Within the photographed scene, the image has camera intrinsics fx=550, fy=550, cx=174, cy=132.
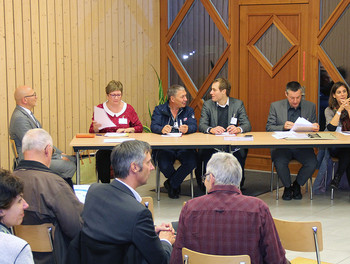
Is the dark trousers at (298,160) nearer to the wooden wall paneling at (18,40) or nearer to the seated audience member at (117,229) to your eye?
the wooden wall paneling at (18,40)

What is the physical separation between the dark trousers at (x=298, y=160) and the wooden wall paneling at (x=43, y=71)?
9.36 feet

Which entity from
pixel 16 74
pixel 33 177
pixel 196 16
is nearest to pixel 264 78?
pixel 196 16

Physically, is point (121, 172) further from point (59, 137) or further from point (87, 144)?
point (59, 137)

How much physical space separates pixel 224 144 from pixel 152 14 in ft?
11.7

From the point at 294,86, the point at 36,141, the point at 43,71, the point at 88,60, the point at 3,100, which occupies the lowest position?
the point at 36,141

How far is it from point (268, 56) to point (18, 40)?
3356 mm

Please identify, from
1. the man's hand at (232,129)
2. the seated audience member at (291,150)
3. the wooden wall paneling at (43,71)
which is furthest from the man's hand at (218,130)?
the wooden wall paneling at (43,71)

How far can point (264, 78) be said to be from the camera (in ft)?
→ 25.3

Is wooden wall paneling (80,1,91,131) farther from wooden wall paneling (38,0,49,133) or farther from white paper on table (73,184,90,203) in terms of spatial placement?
white paper on table (73,184,90,203)

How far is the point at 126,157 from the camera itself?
2.85 m

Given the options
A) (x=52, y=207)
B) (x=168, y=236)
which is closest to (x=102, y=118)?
(x=52, y=207)

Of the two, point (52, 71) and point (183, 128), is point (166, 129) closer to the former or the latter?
point (183, 128)

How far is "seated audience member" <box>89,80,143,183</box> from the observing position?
625cm

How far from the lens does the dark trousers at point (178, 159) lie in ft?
20.3
